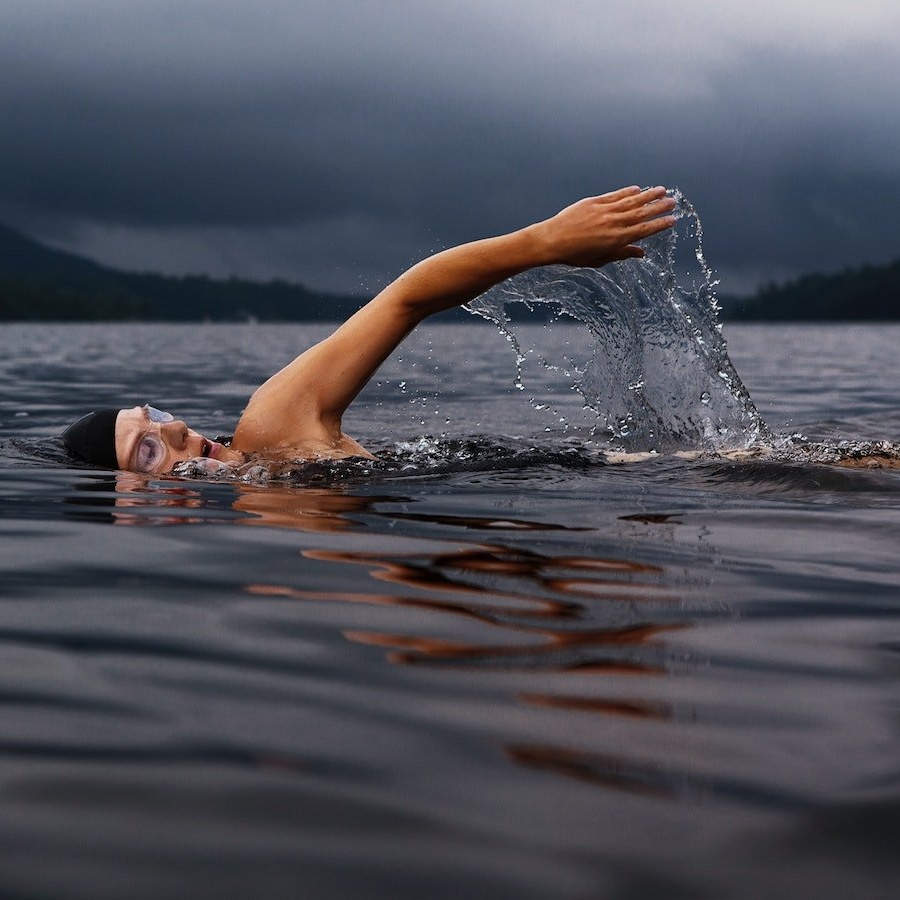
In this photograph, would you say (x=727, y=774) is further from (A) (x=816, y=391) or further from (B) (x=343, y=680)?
(A) (x=816, y=391)

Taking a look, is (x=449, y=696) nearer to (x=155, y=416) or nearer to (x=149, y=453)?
(x=149, y=453)

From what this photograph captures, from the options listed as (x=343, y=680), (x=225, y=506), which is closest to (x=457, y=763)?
(x=343, y=680)

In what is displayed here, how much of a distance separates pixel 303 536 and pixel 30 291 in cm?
12416

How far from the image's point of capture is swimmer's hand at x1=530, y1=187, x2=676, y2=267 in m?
5.23

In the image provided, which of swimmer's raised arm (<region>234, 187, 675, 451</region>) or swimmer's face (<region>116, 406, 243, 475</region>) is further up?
swimmer's raised arm (<region>234, 187, 675, 451</region>)

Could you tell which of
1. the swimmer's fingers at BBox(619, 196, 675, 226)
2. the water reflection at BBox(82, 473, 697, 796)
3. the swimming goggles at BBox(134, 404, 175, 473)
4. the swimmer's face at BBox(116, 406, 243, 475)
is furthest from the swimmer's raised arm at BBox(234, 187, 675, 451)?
the water reflection at BBox(82, 473, 697, 796)

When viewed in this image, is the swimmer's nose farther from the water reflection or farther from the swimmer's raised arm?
the water reflection

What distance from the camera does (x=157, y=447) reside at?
20.9 feet

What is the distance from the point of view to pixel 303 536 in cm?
430

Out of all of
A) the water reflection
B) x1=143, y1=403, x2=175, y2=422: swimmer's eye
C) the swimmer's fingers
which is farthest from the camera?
x1=143, y1=403, x2=175, y2=422: swimmer's eye

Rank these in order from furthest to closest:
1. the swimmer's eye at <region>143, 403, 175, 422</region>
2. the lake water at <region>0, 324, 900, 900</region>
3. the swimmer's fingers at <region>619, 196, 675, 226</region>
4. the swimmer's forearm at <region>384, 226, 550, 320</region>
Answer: the swimmer's eye at <region>143, 403, 175, 422</region>
the swimmer's forearm at <region>384, 226, 550, 320</region>
the swimmer's fingers at <region>619, 196, 675, 226</region>
the lake water at <region>0, 324, 900, 900</region>

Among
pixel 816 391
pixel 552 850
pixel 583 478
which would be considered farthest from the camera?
pixel 816 391

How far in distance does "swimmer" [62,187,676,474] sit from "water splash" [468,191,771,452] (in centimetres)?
149

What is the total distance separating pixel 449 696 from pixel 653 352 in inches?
219
